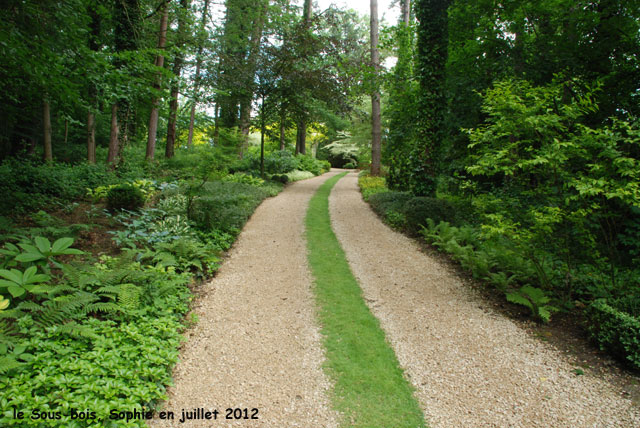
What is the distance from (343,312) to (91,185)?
28.5 ft

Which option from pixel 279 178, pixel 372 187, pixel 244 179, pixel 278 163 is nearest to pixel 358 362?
pixel 244 179

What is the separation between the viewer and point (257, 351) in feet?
11.9

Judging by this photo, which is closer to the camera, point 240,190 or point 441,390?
point 441,390

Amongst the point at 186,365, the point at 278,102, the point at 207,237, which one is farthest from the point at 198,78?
the point at 186,365

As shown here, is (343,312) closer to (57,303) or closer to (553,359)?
(553,359)

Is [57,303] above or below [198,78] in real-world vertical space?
below

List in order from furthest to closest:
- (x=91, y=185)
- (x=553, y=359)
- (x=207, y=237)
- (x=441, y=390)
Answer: (x=91, y=185) → (x=207, y=237) → (x=553, y=359) → (x=441, y=390)

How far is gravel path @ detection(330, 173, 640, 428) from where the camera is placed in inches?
112

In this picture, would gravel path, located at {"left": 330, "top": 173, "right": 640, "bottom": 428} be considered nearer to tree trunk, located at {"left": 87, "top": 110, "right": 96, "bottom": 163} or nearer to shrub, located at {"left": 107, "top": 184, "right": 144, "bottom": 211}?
shrub, located at {"left": 107, "top": 184, "right": 144, "bottom": 211}

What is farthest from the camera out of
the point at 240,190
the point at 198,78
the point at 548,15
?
the point at 198,78

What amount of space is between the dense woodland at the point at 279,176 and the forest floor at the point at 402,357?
0.40 m

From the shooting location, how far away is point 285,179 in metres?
15.6

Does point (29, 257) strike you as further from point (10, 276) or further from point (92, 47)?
point (92, 47)

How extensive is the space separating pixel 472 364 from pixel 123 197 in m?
7.48
